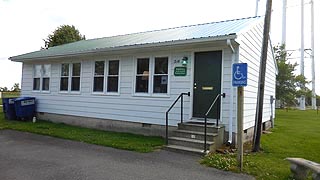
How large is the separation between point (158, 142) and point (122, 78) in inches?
129

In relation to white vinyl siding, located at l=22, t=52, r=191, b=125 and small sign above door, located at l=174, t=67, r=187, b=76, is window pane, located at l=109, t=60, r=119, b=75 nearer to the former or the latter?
white vinyl siding, located at l=22, t=52, r=191, b=125

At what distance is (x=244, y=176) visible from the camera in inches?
225

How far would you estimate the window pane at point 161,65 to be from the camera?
984cm

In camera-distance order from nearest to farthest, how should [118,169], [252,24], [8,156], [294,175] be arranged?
[294,175], [118,169], [8,156], [252,24]

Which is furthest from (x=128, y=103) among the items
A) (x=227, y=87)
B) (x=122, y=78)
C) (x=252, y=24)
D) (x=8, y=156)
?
(x=252, y=24)

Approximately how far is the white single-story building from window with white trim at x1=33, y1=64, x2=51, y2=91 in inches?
2.1

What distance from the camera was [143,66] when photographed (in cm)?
1039

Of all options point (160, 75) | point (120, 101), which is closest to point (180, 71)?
point (160, 75)

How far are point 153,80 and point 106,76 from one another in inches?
93.0

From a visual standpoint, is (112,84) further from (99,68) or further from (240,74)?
(240,74)

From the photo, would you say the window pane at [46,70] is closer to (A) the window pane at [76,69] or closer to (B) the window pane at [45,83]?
(B) the window pane at [45,83]

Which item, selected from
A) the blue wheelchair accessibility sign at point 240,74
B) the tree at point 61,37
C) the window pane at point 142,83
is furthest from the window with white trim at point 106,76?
the tree at point 61,37

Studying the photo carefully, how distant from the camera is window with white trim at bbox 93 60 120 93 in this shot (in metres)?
11.2

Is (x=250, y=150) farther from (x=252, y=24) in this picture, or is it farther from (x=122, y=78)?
(x=122, y=78)
